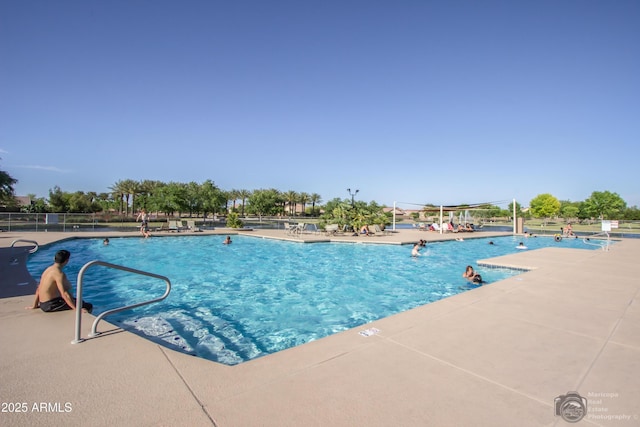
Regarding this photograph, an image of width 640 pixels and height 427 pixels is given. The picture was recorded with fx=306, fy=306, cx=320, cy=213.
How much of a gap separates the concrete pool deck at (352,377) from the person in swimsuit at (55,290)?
18cm

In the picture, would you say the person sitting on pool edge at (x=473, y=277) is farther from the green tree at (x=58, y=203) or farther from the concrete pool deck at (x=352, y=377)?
the green tree at (x=58, y=203)

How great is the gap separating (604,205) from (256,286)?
239 ft

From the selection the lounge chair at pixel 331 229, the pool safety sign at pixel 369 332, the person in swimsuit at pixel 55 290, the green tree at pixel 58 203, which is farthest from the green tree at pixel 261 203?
the pool safety sign at pixel 369 332

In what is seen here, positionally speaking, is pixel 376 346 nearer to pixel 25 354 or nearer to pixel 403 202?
pixel 25 354

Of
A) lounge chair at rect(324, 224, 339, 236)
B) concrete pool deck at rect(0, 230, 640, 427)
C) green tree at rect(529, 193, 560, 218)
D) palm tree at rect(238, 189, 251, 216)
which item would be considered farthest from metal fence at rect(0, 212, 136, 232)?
green tree at rect(529, 193, 560, 218)

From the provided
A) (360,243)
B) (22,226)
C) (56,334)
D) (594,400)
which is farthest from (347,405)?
(22,226)

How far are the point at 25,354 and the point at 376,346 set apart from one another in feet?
11.1

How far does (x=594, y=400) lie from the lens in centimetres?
231

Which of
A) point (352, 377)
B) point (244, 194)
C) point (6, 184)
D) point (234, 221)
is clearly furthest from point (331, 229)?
point (244, 194)

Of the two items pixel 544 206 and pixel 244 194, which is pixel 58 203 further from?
pixel 544 206

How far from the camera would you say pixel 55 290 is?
14.3 ft

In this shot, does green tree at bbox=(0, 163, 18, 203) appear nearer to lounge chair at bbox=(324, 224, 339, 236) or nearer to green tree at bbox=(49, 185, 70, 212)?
green tree at bbox=(49, 185, 70, 212)

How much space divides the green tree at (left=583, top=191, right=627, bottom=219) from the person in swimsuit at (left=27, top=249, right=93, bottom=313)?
7518 cm

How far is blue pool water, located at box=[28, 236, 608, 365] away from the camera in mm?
5542
